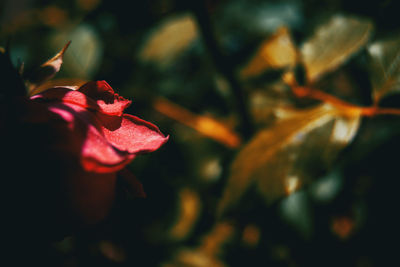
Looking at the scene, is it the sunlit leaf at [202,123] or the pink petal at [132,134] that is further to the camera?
the sunlit leaf at [202,123]

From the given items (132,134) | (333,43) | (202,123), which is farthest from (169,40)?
(132,134)

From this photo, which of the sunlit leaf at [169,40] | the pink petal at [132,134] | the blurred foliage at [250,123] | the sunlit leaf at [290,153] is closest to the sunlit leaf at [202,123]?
the blurred foliage at [250,123]

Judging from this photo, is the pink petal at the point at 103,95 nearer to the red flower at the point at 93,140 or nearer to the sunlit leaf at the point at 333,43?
the red flower at the point at 93,140

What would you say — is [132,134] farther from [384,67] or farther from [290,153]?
[384,67]

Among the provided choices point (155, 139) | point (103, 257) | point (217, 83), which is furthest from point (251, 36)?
point (103, 257)

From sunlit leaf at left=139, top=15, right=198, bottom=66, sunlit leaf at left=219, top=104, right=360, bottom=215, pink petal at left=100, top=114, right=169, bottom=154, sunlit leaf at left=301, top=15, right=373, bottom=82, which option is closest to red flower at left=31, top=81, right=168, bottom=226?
pink petal at left=100, top=114, right=169, bottom=154

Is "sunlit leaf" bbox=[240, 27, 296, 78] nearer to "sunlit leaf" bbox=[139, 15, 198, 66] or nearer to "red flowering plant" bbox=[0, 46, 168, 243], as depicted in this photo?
"sunlit leaf" bbox=[139, 15, 198, 66]
